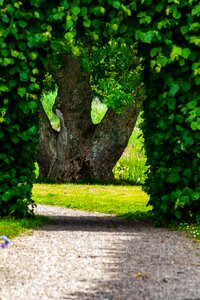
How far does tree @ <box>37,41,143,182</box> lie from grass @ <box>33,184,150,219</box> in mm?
2791

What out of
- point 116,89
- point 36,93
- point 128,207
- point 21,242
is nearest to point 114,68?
point 116,89

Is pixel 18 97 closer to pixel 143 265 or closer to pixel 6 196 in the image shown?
pixel 6 196

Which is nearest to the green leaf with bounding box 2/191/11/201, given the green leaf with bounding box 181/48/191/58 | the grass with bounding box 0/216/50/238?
the grass with bounding box 0/216/50/238

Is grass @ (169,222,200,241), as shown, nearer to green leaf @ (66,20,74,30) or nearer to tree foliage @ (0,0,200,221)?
tree foliage @ (0,0,200,221)

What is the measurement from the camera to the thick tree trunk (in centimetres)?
2405

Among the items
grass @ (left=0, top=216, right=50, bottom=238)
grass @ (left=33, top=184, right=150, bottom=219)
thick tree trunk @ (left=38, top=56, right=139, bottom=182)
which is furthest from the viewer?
thick tree trunk @ (left=38, top=56, right=139, bottom=182)

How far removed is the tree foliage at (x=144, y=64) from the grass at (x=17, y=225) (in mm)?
358

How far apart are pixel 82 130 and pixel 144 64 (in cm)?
1228

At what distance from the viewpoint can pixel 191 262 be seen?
8.86 metres

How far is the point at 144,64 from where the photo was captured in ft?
40.3

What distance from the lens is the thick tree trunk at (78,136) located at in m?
24.0

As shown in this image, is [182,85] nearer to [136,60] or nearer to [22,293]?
[22,293]

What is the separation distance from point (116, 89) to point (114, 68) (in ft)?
2.99

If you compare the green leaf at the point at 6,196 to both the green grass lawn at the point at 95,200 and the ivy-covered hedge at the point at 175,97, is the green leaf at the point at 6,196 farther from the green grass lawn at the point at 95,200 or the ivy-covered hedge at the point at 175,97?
the ivy-covered hedge at the point at 175,97
